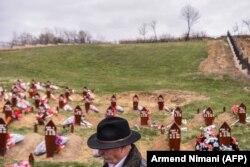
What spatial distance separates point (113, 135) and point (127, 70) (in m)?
38.1

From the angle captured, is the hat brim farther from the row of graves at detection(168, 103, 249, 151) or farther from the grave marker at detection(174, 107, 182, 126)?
the grave marker at detection(174, 107, 182, 126)

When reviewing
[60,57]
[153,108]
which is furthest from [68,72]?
[153,108]

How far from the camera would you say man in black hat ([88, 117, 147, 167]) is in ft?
15.5

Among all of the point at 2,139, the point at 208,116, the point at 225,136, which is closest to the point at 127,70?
the point at 208,116

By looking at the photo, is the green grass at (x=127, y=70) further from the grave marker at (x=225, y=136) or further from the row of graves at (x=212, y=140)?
the grave marker at (x=225, y=136)

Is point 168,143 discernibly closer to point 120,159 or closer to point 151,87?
point 120,159

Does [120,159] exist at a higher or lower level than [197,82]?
higher

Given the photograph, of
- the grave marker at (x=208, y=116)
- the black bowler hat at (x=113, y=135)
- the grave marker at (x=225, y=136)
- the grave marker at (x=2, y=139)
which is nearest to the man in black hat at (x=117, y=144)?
the black bowler hat at (x=113, y=135)

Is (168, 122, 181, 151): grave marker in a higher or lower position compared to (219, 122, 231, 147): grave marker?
lower

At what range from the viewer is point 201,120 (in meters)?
19.2

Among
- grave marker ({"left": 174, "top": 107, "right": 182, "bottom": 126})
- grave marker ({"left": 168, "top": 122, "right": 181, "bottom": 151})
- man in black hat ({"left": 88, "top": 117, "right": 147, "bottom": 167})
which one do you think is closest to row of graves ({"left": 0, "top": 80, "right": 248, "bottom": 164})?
grave marker ({"left": 168, "top": 122, "right": 181, "bottom": 151})

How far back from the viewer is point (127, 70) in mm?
42750

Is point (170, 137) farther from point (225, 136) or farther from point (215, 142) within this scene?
point (215, 142)

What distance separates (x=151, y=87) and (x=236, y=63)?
32.6 ft
